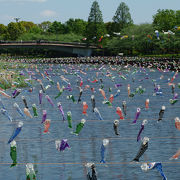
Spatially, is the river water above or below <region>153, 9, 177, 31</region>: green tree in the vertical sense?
below

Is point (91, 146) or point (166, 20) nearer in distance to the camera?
point (91, 146)

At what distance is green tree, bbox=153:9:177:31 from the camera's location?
586 feet

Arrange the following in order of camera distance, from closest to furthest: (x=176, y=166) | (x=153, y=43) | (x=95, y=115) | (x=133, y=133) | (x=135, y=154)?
(x=176, y=166), (x=135, y=154), (x=133, y=133), (x=95, y=115), (x=153, y=43)

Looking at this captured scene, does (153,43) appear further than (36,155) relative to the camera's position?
Yes

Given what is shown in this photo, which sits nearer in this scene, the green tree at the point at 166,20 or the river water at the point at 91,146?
the river water at the point at 91,146

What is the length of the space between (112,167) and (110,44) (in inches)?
6894

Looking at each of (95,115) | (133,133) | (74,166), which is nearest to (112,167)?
(74,166)

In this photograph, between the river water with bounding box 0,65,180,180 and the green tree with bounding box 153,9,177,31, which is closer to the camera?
the river water with bounding box 0,65,180,180

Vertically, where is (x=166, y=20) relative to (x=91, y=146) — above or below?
above

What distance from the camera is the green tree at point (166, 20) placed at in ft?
586

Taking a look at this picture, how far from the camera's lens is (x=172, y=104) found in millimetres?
49219

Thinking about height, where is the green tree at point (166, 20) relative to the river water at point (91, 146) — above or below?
above

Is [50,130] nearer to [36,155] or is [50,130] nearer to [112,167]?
[36,155]

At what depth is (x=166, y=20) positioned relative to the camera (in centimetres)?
17900
